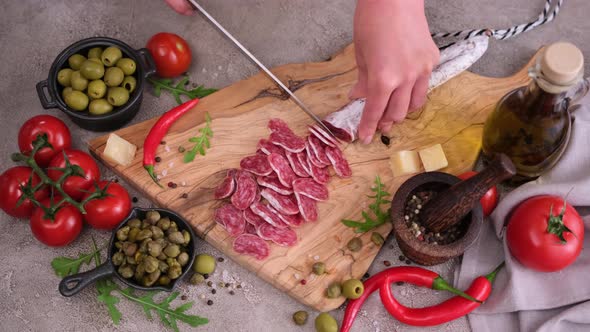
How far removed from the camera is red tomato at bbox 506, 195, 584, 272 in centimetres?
225

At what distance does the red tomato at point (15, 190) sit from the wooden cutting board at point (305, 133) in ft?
0.89

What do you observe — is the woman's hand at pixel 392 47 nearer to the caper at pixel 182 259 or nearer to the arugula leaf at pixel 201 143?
the arugula leaf at pixel 201 143

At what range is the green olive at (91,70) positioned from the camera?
8.34 feet

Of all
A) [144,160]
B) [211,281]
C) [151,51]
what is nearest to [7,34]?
[151,51]

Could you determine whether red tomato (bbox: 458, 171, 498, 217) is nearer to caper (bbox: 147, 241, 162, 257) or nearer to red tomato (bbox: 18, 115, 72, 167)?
caper (bbox: 147, 241, 162, 257)

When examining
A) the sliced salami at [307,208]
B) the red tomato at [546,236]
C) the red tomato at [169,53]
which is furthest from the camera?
the red tomato at [169,53]

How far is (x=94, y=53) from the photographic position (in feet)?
8.69

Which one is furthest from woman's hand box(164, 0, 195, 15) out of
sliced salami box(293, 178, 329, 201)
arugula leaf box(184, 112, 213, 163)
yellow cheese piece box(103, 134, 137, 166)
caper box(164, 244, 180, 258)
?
caper box(164, 244, 180, 258)

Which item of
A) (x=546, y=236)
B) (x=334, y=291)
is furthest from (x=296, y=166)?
(x=546, y=236)

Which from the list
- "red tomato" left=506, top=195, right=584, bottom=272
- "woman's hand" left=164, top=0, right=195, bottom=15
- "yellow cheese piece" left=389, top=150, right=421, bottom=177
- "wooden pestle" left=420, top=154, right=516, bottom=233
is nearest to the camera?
"wooden pestle" left=420, top=154, right=516, bottom=233

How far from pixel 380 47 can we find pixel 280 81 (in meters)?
0.78

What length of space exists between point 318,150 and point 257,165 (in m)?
0.26

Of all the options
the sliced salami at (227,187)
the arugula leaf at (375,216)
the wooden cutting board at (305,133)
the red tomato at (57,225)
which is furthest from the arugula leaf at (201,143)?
the arugula leaf at (375,216)

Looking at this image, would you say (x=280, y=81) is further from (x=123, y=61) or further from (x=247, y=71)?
(x=123, y=61)
